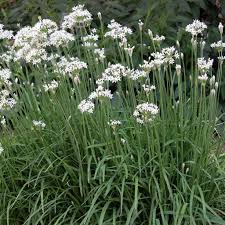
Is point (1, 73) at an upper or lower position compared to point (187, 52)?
upper

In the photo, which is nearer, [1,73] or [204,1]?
[1,73]

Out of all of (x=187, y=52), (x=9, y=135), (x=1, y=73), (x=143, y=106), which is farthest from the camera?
(x=187, y=52)

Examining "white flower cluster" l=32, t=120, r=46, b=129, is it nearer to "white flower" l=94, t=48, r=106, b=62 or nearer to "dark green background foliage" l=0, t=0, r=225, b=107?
"white flower" l=94, t=48, r=106, b=62

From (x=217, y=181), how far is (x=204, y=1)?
3.16 meters

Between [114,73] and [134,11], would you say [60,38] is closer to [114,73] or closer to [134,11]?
[114,73]

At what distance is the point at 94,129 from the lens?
3.90m

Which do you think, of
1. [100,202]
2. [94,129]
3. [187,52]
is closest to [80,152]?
[94,129]

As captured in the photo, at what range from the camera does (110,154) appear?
370 centimetres

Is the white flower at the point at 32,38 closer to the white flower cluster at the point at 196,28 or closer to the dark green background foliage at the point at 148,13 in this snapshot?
the white flower cluster at the point at 196,28

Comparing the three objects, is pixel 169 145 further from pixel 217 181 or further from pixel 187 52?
pixel 187 52

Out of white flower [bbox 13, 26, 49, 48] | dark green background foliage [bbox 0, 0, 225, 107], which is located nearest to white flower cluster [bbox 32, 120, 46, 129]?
white flower [bbox 13, 26, 49, 48]

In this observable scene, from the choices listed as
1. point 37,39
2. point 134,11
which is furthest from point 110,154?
point 134,11

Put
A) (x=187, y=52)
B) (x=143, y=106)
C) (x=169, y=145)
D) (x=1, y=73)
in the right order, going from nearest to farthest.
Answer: (x=143, y=106), (x=1, y=73), (x=169, y=145), (x=187, y=52)

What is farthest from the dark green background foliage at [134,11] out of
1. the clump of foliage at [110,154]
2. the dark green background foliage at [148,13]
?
the clump of foliage at [110,154]
